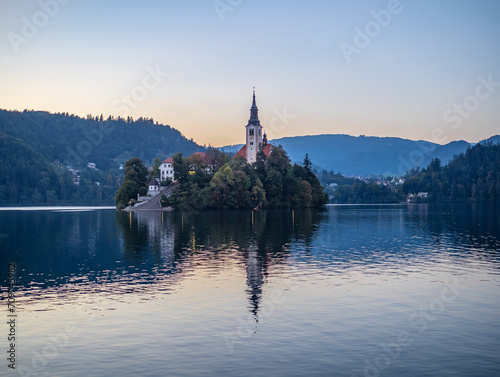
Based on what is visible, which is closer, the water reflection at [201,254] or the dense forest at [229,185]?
the water reflection at [201,254]

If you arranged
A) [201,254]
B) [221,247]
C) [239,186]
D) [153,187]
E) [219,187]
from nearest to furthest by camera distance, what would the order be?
1. [201,254]
2. [221,247]
3. [219,187]
4. [239,186]
5. [153,187]

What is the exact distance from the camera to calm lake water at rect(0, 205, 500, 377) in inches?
862

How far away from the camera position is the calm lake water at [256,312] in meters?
21.9

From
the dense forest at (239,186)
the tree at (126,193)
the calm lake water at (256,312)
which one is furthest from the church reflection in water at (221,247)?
the tree at (126,193)

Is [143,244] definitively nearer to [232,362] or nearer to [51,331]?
[51,331]

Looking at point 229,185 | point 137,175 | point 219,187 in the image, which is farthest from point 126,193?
point 229,185

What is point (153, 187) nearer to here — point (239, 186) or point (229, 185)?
point (229, 185)

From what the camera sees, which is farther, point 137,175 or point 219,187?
point 137,175

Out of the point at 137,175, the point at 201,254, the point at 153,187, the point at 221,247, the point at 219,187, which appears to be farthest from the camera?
the point at 153,187

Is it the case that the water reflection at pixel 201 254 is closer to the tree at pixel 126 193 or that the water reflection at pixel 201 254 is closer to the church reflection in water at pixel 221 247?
the church reflection in water at pixel 221 247

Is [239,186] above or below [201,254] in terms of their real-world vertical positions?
above

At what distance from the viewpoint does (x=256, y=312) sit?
3033cm

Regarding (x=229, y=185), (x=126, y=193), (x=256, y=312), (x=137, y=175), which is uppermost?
(x=137, y=175)

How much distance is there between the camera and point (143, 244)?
66.6 metres
